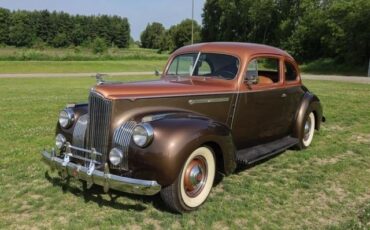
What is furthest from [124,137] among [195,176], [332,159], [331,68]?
[331,68]

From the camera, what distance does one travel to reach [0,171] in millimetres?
5938

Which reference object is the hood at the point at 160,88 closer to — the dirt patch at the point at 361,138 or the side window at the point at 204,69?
the side window at the point at 204,69

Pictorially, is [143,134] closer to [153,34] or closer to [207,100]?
[207,100]

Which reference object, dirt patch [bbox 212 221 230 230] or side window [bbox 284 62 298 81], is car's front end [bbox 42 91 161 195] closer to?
dirt patch [bbox 212 221 230 230]

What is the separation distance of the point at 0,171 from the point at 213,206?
3178mm

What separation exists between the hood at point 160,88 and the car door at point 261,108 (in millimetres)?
426

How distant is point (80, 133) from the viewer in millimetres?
4973

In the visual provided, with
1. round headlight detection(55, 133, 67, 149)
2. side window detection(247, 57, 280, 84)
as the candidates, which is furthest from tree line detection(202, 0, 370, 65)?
round headlight detection(55, 133, 67, 149)

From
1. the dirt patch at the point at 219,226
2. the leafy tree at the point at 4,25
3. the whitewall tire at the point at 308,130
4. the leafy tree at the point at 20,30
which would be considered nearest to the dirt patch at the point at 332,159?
the whitewall tire at the point at 308,130

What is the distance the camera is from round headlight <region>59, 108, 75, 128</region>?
17.1 feet

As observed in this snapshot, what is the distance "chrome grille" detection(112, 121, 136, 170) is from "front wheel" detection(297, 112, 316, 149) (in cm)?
384

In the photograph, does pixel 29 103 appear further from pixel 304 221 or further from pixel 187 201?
pixel 304 221

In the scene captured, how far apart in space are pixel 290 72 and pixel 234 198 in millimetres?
3046

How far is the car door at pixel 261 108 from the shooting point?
580cm
